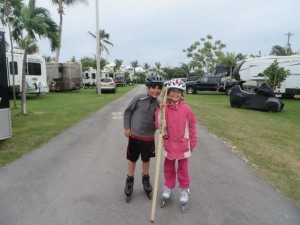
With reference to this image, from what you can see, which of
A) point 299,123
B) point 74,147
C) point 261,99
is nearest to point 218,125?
point 299,123

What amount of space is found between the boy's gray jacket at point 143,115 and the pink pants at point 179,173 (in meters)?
0.47

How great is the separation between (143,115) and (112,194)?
1.22 metres

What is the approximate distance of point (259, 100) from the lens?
16.3 metres

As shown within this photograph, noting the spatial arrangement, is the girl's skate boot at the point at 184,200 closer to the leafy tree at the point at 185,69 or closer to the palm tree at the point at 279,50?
the palm tree at the point at 279,50

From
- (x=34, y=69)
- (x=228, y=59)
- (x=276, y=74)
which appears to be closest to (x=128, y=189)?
(x=276, y=74)

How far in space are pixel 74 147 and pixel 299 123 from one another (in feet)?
29.9

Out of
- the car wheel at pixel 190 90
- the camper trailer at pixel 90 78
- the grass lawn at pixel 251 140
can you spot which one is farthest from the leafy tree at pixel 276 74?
the camper trailer at pixel 90 78

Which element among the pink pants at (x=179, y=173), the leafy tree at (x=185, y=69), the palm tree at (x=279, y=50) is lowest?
the pink pants at (x=179, y=173)

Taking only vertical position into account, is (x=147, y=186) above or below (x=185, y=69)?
below

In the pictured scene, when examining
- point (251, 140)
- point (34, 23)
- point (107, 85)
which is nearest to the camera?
point (251, 140)

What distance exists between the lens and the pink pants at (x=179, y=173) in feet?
13.6

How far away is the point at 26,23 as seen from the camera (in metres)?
12.5

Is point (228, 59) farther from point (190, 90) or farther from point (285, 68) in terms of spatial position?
point (285, 68)

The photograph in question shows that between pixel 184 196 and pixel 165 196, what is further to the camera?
pixel 165 196
